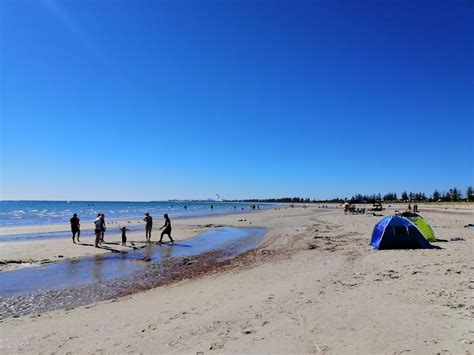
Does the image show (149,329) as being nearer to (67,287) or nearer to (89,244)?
(67,287)

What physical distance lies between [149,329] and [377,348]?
13.0 feet

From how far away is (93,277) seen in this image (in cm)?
1255

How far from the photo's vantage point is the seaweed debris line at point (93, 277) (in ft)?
31.4

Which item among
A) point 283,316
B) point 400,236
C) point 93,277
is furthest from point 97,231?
point 283,316

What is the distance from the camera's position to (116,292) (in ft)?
33.9

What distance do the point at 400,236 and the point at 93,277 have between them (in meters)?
12.4

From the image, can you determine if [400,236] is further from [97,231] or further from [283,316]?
[97,231]

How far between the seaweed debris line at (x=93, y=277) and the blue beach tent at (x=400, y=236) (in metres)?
6.93

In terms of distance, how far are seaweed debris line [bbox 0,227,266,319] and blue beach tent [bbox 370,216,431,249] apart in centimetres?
693

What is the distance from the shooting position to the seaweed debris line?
31.4 ft

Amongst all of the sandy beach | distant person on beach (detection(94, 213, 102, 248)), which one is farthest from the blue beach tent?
distant person on beach (detection(94, 213, 102, 248))

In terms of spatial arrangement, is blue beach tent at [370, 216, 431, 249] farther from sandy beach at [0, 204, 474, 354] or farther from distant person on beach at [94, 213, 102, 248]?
distant person on beach at [94, 213, 102, 248]

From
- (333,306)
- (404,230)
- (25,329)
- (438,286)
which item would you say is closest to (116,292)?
(25,329)

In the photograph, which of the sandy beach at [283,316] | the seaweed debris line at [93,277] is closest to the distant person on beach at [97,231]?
the seaweed debris line at [93,277]
